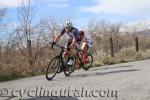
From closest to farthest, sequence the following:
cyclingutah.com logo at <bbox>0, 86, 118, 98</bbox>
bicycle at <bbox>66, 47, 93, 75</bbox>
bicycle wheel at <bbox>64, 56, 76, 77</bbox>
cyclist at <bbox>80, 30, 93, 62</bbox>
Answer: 1. cyclingutah.com logo at <bbox>0, 86, 118, 98</bbox>
2. bicycle wheel at <bbox>64, 56, 76, 77</bbox>
3. bicycle at <bbox>66, 47, 93, 75</bbox>
4. cyclist at <bbox>80, 30, 93, 62</bbox>

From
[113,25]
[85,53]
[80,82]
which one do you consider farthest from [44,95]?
[113,25]

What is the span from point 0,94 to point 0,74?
5.58 metres

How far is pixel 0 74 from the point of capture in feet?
52.7

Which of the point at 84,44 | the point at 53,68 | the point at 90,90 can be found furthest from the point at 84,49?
the point at 90,90

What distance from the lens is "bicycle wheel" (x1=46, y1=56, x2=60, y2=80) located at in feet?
43.6

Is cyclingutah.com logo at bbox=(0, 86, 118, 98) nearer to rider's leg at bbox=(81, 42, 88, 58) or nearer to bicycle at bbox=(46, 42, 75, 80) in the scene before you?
bicycle at bbox=(46, 42, 75, 80)

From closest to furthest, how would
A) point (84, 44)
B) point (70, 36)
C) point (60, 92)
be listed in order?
1. point (60, 92)
2. point (70, 36)
3. point (84, 44)

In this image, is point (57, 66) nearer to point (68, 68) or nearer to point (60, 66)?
point (60, 66)

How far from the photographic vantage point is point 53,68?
1342 cm

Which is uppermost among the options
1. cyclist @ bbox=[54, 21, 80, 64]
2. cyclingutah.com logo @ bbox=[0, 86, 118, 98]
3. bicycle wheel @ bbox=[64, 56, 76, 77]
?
cyclist @ bbox=[54, 21, 80, 64]

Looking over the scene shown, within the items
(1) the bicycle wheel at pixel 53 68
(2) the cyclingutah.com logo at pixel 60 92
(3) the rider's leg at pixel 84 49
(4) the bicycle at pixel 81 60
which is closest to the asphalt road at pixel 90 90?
(2) the cyclingutah.com logo at pixel 60 92

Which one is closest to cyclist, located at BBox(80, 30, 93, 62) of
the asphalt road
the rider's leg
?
the rider's leg

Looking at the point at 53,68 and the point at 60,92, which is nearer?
the point at 60,92

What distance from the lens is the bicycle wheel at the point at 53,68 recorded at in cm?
1330
